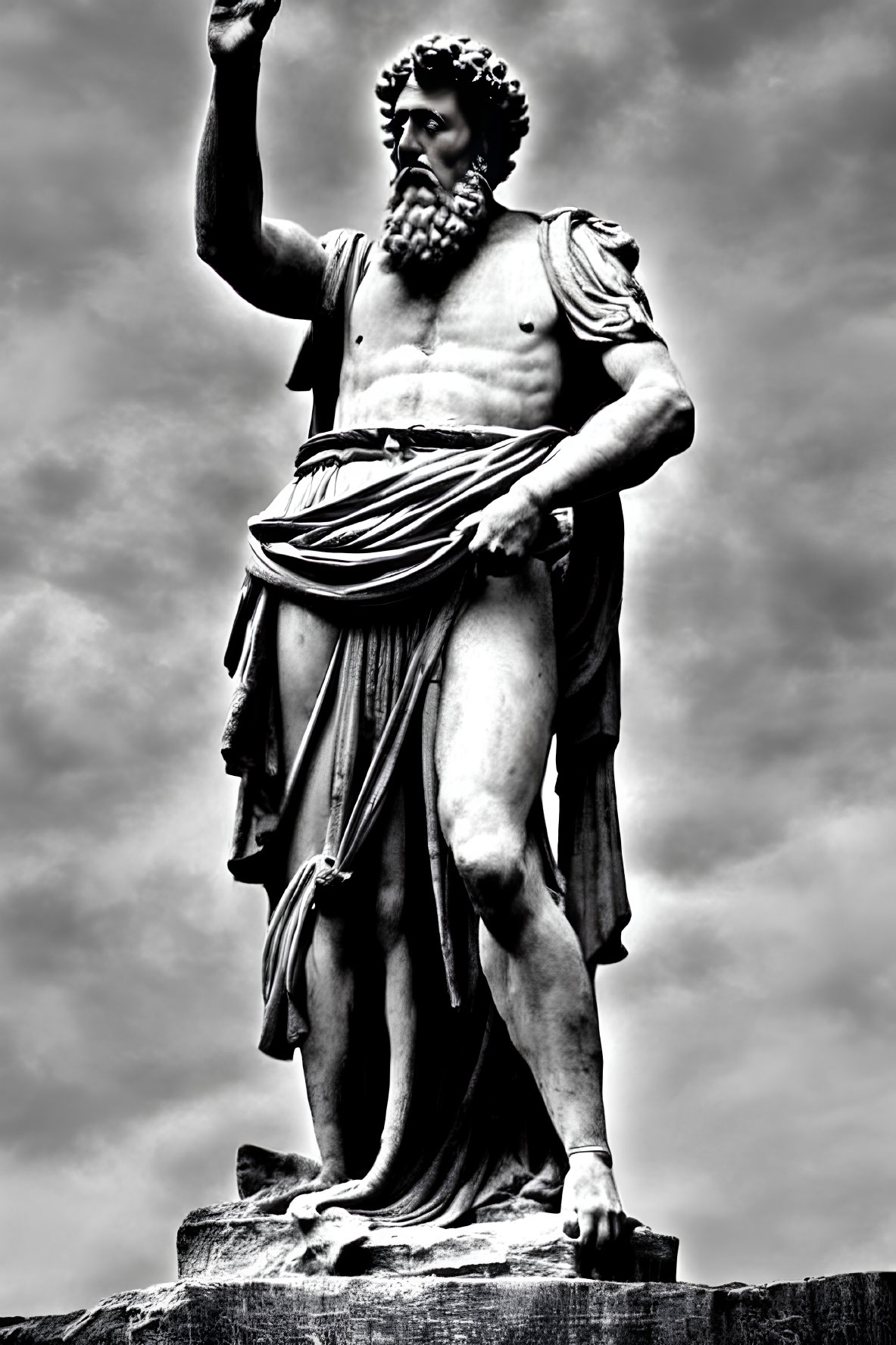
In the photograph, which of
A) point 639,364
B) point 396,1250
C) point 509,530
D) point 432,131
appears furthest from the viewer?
point 432,131

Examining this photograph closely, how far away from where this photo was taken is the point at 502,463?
30.2 feet

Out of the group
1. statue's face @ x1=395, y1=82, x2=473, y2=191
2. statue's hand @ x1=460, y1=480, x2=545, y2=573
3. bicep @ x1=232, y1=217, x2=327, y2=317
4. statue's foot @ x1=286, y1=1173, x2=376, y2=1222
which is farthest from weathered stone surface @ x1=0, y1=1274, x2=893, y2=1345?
statue's face @ x1=395, y1=82, x2=473, y2=191

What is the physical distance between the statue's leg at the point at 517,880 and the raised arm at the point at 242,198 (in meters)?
1.77

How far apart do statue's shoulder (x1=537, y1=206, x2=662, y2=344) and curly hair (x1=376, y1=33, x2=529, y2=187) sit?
0.43 metres

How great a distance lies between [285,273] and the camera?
983 cm

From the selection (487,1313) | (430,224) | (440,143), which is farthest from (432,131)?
(487,1313)

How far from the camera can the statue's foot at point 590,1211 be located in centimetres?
819

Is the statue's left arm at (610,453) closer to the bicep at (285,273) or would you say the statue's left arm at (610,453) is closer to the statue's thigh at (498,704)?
the statue's thigh at (498,704)

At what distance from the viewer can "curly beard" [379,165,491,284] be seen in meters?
9.68

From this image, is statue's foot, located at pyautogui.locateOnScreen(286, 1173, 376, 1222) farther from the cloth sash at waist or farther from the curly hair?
the curly hair

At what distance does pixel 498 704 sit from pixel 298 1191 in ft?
6.18

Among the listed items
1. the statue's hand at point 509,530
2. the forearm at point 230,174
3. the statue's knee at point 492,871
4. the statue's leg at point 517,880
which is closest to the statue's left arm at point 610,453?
the statue's hand at point 509,530

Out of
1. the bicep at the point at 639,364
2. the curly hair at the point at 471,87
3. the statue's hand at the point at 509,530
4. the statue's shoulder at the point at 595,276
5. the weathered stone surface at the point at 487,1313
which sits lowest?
the weathered stone surface at the point at 487,1313

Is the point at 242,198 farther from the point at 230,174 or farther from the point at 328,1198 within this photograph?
the point at 328,1198
